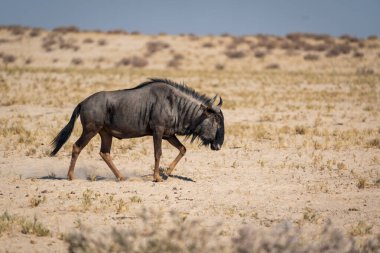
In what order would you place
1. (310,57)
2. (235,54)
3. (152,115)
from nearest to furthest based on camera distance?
(152,115), (310,57), (235,54)

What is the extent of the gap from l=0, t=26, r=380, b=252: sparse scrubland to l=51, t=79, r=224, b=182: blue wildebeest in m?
0.80

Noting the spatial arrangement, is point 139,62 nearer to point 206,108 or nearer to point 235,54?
point 235,54

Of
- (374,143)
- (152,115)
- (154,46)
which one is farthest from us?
(154,46)

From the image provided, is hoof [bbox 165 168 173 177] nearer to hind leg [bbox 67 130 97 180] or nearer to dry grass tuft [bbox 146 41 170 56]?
hind leg [bbox 67 130 97 180]

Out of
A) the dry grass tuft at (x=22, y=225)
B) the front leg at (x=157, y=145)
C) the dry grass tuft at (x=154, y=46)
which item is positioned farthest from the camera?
the dry grass tuft at (x=154, y=46)

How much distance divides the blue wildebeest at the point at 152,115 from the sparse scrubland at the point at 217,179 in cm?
80

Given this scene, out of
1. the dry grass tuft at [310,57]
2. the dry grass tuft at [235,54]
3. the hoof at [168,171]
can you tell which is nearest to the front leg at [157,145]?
the hoof at [168,171]

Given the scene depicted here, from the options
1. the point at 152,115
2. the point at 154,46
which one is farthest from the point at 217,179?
the point at 154,46

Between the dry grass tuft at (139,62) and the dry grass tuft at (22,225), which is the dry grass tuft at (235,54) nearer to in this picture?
the dry grass tuft at (139,62)

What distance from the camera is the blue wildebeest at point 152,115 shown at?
28.7 ft

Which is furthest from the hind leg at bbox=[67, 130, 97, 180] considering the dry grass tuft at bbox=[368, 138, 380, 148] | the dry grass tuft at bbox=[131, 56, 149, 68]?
the dry grass tuft at bbox=[131, 56, 149, 68]

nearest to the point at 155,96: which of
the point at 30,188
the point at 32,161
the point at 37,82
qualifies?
the point at 30,188

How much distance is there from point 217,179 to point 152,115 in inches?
65.8

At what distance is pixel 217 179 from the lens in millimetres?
9258
